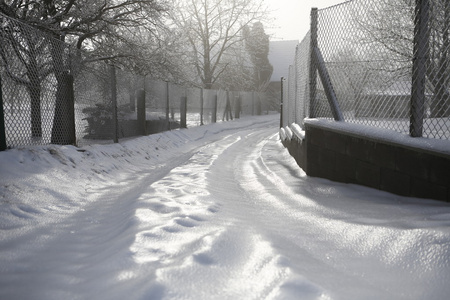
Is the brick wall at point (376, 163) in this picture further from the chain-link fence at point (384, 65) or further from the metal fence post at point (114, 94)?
the metal fence post at point (114, 94)

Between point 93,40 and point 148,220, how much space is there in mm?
9373

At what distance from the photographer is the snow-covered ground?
2.06 metres

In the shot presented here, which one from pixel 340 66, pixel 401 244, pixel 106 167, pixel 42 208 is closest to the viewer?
pixel 401 244

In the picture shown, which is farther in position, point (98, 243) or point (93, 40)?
point (93, 40)

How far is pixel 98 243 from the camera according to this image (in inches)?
115

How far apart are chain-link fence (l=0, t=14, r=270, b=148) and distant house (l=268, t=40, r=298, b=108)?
33255 millimetres

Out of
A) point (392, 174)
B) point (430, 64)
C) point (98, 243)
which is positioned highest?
point (430, 64)

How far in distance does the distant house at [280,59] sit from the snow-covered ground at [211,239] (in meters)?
38.5

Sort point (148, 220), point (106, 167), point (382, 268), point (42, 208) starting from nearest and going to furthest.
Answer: point (382, 268)
point (148, 220)
point (42, 208)
point (106, 167)

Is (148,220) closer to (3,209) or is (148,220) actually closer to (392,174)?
(3,209)

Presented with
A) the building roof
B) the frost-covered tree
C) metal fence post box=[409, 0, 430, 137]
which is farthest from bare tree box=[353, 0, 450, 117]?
the building roof

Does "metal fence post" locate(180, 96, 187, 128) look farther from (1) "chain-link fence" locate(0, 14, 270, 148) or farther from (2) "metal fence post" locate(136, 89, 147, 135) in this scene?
(2) "metal fence post" locate(136, 89, 147, 135)

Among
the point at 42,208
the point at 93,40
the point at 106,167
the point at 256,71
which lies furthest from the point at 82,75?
the point at 256,71

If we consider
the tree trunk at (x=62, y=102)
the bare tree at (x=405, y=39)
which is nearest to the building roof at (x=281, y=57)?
the tree trunk at (x=62, y=102)
